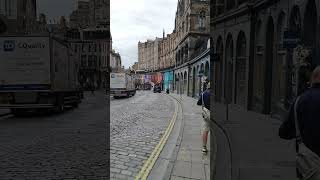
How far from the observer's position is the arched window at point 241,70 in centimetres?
3038

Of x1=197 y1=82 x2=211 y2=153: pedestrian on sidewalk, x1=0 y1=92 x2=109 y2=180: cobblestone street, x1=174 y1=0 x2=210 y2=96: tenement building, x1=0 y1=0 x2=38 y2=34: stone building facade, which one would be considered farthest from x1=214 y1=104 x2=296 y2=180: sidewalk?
x1=174 y1=0 x2=210 y2=96: tenement building

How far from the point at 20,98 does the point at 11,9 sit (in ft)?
98.2

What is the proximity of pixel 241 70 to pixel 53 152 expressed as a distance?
2212cm

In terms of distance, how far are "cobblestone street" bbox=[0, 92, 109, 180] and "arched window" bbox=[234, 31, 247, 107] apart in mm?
15203

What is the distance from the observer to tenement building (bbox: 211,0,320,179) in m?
11.4

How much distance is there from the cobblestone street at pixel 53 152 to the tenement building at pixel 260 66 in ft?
8.01

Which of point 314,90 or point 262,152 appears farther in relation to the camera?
point 262,152

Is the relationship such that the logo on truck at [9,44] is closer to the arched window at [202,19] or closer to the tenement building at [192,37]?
the tenement building at [192,37]

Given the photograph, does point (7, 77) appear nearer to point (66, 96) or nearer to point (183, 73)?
point (66, 96)

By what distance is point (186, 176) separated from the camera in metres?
8.34

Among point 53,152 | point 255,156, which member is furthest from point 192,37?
point 53,152

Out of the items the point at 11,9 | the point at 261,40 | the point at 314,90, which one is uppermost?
the point at 11,9

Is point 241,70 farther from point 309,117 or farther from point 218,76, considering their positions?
point 309,117

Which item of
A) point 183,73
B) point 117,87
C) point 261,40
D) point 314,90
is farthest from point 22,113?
point 183,73
